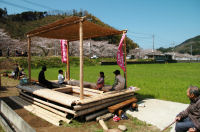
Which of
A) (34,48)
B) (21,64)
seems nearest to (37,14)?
(34,48)

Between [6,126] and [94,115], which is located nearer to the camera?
[6,126]

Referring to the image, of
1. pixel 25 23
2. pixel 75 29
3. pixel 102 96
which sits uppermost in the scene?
pixel 25 23

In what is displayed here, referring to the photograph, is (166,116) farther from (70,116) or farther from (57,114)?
(57,114)

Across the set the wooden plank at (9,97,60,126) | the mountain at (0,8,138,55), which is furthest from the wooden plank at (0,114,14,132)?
the mountain at (0,8,138,55)

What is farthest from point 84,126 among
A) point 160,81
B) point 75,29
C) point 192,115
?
point 160,81

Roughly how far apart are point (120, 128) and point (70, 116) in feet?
5.62

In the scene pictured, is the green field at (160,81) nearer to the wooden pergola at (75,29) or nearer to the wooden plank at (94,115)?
the wooden plank at (94,115)

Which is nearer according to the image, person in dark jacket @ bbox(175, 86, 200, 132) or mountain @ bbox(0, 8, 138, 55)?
person in dark jacket @ bbox(175, 86, 200, 132)

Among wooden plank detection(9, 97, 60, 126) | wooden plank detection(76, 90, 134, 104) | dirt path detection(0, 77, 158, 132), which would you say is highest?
wooden plank detection(76, 90, 134, 104)

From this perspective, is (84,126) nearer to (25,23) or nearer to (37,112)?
(37,112)

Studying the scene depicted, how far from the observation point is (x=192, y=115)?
3295 mm

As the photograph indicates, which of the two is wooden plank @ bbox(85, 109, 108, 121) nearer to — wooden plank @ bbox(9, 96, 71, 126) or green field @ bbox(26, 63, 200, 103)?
wooden plank @ bbox(9, 96, 71, 126)

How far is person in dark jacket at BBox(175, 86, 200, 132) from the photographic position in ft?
10.4

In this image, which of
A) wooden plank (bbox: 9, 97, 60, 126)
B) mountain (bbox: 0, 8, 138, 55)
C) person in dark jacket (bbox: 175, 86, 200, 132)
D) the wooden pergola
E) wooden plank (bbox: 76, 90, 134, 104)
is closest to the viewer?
person in dark jacket (bbox: 175, 86, 200, 132)
